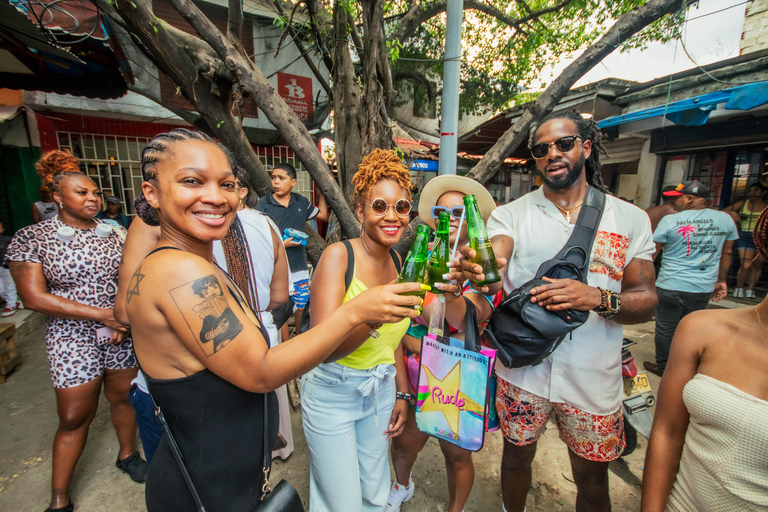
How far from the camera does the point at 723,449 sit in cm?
119

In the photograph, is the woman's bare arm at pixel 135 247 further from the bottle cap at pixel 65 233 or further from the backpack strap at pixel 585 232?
the backpack strap at pixel 585 232

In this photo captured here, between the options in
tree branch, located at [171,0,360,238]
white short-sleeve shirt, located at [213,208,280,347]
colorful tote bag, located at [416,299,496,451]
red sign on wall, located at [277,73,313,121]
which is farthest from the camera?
red sign on wall, located at [277,73,313,121]

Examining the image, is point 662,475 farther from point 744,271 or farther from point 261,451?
point 744,271

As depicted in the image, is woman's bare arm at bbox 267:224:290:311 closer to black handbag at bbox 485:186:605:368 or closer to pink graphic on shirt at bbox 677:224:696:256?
black handbag at bbox 485:186:605:368

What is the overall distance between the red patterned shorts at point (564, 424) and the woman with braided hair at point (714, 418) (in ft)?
1.39

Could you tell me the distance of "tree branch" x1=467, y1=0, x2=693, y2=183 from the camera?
3262 millimetres

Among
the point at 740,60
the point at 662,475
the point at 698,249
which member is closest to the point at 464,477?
the point at 662,475

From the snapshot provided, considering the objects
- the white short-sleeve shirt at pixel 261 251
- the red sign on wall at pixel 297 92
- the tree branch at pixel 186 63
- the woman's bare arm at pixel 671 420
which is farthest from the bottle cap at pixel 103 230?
the red sign on wall at pixel 297 92

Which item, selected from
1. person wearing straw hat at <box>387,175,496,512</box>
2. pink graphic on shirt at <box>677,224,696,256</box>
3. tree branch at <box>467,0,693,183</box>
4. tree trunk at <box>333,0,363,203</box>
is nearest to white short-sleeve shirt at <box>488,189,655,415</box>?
person wearing straw hat at <box>387,175,496,512</box>

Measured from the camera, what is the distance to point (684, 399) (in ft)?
4.28

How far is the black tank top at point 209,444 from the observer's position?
1.07m

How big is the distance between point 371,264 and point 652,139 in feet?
30.1

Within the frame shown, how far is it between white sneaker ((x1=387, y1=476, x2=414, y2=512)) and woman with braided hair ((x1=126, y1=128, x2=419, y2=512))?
1441 millimetres

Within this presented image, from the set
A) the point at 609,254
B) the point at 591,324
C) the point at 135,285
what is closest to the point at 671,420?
the point at 591,324
